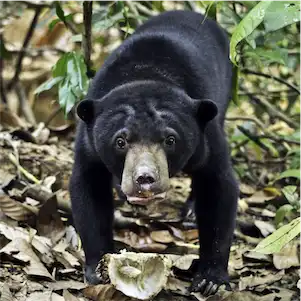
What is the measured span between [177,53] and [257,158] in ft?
8.24

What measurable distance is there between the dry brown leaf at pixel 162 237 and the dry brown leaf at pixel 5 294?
1.37m

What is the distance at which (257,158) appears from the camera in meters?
6.62

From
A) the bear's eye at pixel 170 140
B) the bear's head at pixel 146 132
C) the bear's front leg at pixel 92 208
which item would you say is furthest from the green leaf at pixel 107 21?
the bear's eye at pixel 170 140

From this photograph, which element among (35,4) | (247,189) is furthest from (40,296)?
(35,4)

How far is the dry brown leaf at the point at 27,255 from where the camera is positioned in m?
3.74

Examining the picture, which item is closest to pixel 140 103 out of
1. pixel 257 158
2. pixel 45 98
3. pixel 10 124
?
pixel 10 124

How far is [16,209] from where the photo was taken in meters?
4.48

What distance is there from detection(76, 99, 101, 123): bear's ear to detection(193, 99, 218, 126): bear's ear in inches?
21.0

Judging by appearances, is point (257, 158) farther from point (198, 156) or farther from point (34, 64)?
point (34, 64)

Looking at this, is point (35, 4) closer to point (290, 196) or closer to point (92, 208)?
point (92, 208)

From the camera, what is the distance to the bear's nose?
11.4 feet

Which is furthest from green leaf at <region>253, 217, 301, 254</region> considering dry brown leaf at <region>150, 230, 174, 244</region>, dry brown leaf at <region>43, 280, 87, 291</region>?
dry brown leaf at <region>150, 230, 174, 244</region>

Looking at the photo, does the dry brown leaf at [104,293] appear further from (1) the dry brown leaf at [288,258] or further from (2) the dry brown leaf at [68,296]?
(1) the dry brown leaf at [288,258]

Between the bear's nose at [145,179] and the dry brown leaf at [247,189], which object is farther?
the dry brown leaf at [247,189]
